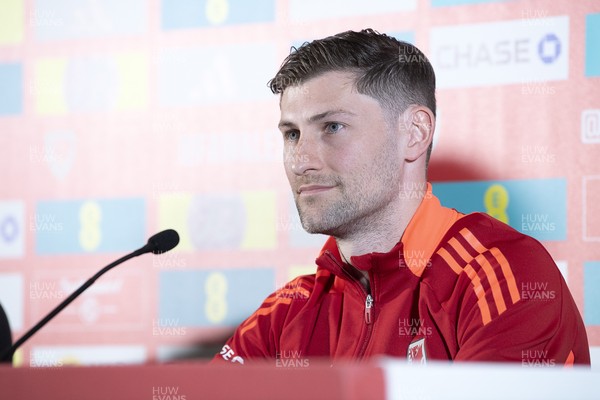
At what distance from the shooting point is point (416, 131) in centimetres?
156

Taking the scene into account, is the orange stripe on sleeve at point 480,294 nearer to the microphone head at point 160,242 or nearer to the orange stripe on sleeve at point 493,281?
the orange stripe on sleeve at point 493,281

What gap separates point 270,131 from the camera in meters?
1.90

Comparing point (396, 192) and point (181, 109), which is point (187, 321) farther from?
point (396, 192)

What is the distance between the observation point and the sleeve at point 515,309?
3.87 feet

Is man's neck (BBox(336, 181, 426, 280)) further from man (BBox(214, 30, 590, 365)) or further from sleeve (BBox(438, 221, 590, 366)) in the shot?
sleeve (BBox(438, 221, 590, 366))

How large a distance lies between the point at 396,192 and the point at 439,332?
33 cm

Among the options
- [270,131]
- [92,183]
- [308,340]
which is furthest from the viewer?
[92,183]

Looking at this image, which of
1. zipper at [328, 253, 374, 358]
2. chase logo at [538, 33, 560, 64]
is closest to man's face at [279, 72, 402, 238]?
zipper at [328, 253, 374, 358]

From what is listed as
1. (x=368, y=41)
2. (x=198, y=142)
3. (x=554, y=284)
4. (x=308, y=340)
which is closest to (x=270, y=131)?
(x=198, y=142)

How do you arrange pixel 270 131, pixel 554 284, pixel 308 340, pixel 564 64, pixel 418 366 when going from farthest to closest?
pixel 270 131
pixel 564 64
pixel 308 340
pixel 554 284
pixel 418 366

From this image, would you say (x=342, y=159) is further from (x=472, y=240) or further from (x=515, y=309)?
(x=515, y=309)

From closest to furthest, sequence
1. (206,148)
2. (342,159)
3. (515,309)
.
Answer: (515,309) < (342,159) < (206,148)

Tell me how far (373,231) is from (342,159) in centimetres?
16

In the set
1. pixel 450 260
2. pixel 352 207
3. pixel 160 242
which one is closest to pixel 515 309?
pixel 450 260
